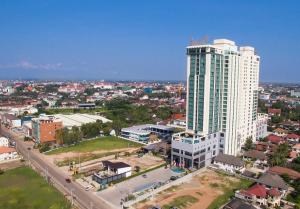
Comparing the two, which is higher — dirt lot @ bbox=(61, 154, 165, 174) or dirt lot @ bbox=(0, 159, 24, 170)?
dirt lot @ bbox=(0, 159, 24, 170)

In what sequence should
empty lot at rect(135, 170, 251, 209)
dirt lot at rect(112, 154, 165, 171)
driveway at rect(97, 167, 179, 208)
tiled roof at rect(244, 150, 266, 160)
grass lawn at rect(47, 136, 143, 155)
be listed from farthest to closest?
grass lawn at rect(47, 136, 143, 155) → tiled roof at rect(244, 150, 266, 160) → dirt lot at rect(112, 154, 165, 171) → driveway at rect(97, 167, 179, 208) → empty lot at rect(135, 170, 251, 209)

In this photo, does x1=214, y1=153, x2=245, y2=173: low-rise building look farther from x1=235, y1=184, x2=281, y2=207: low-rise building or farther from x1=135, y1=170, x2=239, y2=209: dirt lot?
x1=235, y1=184, x2=281, y2=207: low-rise building

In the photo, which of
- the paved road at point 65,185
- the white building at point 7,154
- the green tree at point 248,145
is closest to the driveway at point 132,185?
the paved road at point 65,185

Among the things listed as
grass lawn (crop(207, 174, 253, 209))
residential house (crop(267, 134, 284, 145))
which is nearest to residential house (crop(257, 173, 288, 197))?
grass lawn (crop(207, 174, 253, 209))

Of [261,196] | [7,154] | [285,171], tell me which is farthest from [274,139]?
[7,154]

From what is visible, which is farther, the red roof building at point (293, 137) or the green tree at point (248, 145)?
the red roof building at point (293, 137)

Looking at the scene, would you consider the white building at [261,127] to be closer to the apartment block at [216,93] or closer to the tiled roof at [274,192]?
the apartment block at [216,93]
